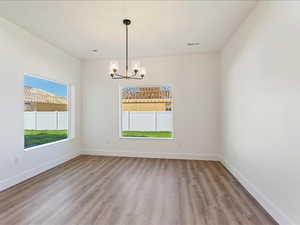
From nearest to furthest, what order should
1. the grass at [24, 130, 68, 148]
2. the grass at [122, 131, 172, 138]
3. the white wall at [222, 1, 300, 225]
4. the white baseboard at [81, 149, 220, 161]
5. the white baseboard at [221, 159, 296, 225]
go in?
the white wall at [222, 1, 300, 225], the white baseboard at [221, 159, 296, 225], the grass at [24, 130, 68, 148], the white baseboard at [81, 149, 220, 161], the grass at [122, 131, 172, 138]

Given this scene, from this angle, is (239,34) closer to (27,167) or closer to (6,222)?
(6,222)

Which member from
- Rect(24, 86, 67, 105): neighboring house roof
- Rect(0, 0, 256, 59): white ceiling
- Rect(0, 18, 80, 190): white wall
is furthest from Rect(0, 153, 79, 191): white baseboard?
Rect(0, 0, 256, 59): white ceiling

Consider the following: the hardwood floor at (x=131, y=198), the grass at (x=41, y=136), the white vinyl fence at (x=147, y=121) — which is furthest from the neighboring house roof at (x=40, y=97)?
the white vinyl fence at (x=147, y=121)

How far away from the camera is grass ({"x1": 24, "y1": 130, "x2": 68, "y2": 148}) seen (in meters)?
3.55

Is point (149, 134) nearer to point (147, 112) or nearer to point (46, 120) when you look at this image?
point (147, 112)

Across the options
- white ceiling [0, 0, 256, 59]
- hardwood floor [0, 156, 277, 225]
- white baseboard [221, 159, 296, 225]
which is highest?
white ceiling [0, 0, 256, 59]

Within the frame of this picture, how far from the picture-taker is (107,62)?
17.2 ft

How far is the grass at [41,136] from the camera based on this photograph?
3.55 metres

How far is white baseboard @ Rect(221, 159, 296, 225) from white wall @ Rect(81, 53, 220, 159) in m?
1.49

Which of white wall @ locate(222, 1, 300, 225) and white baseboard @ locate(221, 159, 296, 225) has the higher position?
white wall @ locate(222, 1, 300, 225)

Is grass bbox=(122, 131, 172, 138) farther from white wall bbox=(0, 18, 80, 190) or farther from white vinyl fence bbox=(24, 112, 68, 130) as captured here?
white wall bbox=(0, 18, 80, 190)

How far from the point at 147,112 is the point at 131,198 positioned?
9.78 feet

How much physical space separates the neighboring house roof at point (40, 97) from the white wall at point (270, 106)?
170 inches

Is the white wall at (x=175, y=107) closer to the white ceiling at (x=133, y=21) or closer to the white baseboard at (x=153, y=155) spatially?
the white baseboard at (x=153, y=155)
